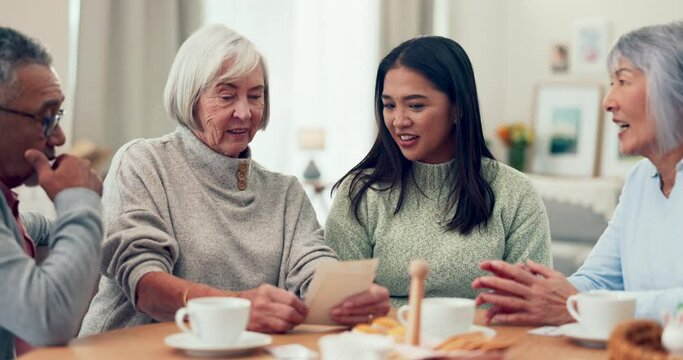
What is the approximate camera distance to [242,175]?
226 cm

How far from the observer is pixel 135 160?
2156 mm

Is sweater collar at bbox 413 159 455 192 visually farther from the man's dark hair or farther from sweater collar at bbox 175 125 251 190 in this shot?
the man's dark hair

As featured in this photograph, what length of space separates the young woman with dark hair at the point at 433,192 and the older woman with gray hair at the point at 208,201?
0.21m

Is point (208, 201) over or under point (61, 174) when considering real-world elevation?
under

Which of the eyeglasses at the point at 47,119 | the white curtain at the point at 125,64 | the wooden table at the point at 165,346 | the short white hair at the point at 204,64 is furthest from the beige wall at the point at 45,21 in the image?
the wooden table at the point at 165,346

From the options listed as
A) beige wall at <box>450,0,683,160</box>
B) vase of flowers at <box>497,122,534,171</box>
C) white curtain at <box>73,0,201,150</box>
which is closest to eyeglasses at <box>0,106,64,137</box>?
white curtain at <box>73,0,201,150</box>

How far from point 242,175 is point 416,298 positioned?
0.98 metres

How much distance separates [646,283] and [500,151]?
5.60 m

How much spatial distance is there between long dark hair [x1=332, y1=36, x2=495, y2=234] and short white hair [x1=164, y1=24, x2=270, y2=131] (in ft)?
1.44

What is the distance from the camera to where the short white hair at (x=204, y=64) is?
7.22ft

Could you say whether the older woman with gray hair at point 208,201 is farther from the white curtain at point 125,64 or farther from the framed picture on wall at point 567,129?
the framed picture on wall at point 567,129

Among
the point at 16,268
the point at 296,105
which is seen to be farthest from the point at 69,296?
the point at 296,105

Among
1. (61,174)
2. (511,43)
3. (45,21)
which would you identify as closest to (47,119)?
(61,174)

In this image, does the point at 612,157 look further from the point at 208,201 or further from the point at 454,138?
the point at 208,201
